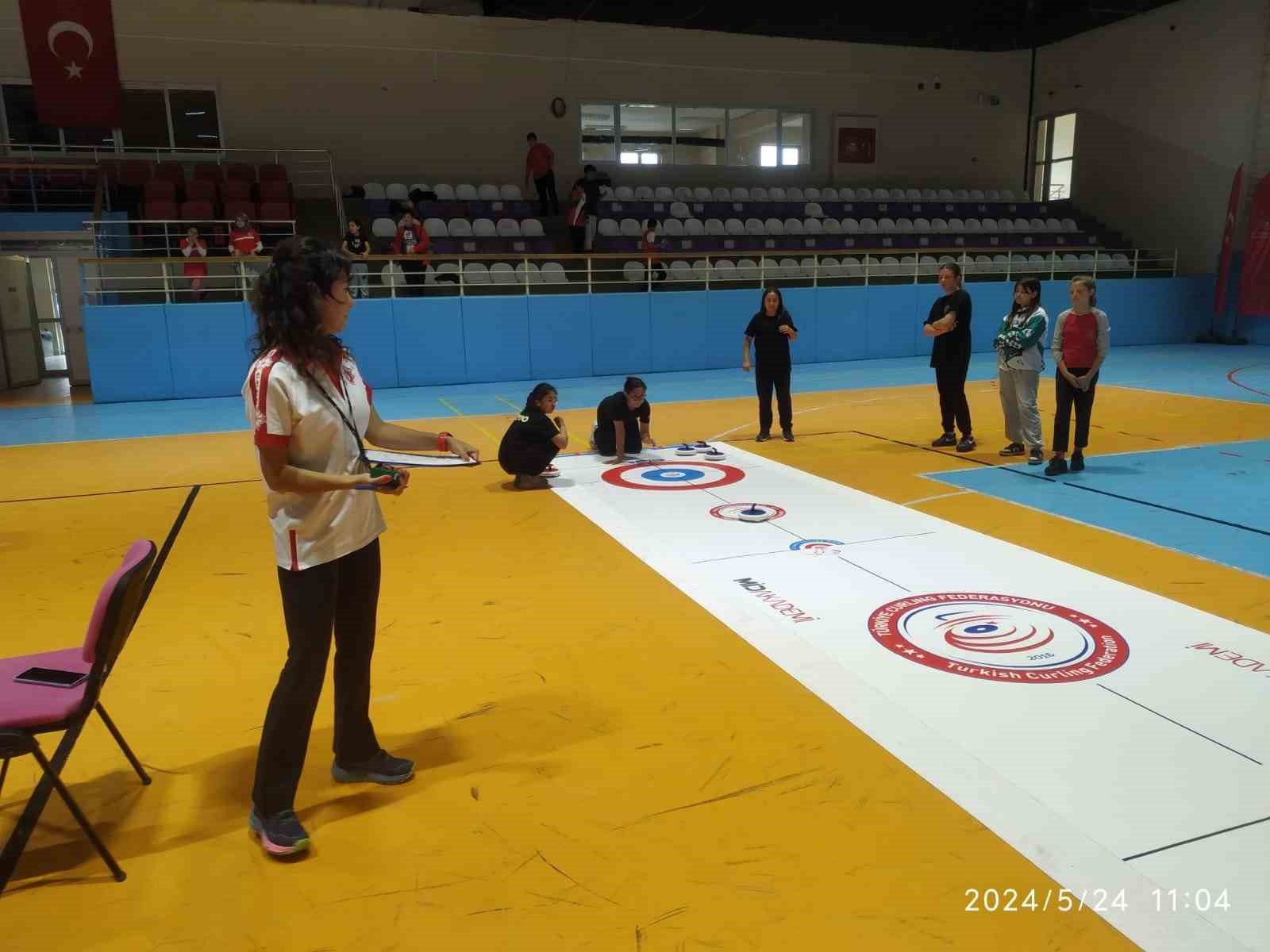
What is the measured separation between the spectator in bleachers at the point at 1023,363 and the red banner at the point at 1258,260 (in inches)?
572

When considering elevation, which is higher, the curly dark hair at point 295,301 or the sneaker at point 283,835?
the curly dark hair at point 295,301

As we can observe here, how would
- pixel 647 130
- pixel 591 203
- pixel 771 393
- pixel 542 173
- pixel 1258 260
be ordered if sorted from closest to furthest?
pixel 771 393, pixel 591 203, pixel 1258 260, pixel 542 173, pixel 647 130

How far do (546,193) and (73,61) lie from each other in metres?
9.19

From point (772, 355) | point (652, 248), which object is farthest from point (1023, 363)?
point (652, 248)

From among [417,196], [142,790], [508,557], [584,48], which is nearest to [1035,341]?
[508,557]

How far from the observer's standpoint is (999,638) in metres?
4.51

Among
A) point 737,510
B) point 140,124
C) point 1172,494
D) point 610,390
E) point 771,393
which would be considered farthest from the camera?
point 140,124

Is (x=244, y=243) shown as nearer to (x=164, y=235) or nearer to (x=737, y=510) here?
(x=164, y=235)

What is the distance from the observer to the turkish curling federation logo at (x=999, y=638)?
4.16 meters

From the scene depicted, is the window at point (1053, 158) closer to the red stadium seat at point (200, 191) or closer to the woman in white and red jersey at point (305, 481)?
the red stadium seat at point (200, 191)

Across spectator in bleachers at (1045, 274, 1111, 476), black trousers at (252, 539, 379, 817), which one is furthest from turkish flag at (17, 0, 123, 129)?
black trousers at (252, 539, 379, 817)

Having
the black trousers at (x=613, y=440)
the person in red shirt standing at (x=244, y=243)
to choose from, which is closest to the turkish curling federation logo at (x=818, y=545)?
the black trousers at (x=613, y=440)

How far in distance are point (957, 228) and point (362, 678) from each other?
70.0ft
